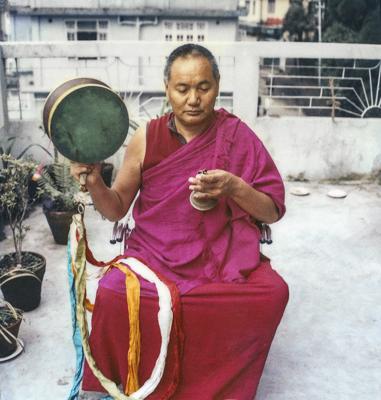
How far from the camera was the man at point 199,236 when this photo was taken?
230 cm

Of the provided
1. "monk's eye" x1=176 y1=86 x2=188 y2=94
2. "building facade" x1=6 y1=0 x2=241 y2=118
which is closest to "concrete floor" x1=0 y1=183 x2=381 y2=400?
"monk's eye" x1=176 y1=86 x2=188 y2=94

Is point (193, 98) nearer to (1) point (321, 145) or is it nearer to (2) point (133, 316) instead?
(2) point (133, 316)

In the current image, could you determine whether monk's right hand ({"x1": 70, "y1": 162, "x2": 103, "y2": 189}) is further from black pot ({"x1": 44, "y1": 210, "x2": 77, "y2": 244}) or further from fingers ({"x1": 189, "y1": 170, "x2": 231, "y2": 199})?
black pot ({"x1": 44, "y1": 210, "x2": 77, "y2": 244})

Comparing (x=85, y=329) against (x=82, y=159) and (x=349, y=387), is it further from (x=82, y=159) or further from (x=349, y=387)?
(x=349, y=387)

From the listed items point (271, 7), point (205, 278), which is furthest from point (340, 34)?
point (271, 7)

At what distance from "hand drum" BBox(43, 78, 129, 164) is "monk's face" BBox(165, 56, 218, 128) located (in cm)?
28

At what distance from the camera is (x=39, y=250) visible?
4195 millimetres

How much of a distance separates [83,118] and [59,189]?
97.4 inches

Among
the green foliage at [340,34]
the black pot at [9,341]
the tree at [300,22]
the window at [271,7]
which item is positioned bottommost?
the black pot at [9,341]

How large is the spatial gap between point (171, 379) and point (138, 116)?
3.51 m

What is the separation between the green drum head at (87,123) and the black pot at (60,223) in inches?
76.7

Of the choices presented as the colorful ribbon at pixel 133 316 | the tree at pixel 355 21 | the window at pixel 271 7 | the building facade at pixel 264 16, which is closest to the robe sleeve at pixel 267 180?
the colorful ribbon at pixel 133 316

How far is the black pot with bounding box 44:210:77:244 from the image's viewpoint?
4.16 metres

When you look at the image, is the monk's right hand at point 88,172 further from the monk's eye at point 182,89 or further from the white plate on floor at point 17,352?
the white plate on floor at point 17,352
